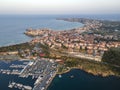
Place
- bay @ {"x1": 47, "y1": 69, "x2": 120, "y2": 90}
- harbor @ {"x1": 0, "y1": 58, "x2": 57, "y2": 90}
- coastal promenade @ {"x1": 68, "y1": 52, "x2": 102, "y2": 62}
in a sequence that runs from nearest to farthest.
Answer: harbor @ {"x1": 0, "y1": 58, "x2": 57, "y2": 90} < bay @ {"x1": 47, "y1": 69, "x2": 120, "y2": 90} < coastal promenade @ {"x1": 68, "y1": 52, "x2": 102, "y2": 62}

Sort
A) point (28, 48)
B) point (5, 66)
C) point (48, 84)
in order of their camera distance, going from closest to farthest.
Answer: point (48, 84), point (5, 66), point (28, 48)

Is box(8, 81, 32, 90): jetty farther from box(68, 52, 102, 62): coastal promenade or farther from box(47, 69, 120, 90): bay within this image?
box(68, 52, 102, 62): coastal promenade

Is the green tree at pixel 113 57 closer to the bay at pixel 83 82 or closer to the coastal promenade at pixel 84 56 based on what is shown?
the coastal promenade at pixel 84 56

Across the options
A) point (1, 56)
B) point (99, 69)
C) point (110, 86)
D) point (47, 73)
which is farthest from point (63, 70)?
point (1, 56)

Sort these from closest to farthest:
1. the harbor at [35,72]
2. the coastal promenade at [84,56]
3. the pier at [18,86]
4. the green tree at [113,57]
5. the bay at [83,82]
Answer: the pier at [18,86]
the harbor at [35,72]
the bay at [83,82]
the green tree at [113,57]
the coastal promenade at [84,56]

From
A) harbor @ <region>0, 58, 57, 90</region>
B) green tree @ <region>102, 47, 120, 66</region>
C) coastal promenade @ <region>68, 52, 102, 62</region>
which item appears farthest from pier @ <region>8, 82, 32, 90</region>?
coastal promenade @ <region>68, 52, 102, 62</region>

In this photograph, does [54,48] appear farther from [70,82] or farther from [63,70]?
[70,82]

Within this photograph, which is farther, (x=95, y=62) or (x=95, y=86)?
(x=95, y=62)

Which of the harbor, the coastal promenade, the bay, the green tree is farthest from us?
the coastal promenade

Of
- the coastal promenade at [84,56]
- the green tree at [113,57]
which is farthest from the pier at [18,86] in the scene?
the coastal promenade at [84,56]

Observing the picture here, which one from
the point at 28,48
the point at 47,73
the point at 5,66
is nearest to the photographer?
the point at 47,73

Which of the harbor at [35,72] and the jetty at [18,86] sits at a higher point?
the jetty at [18,86]
